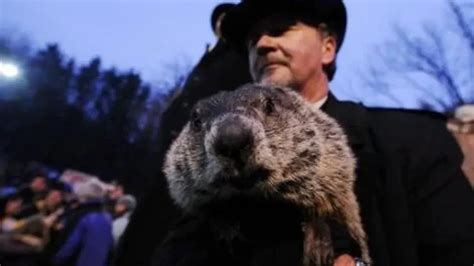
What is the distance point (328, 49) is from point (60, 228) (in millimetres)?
4963

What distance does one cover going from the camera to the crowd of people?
21.4 ft

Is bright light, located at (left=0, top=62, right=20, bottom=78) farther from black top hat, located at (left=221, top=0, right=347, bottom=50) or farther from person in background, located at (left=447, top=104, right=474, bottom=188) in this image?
black top hat, located at (left=221, top=0, right=347, bottom=50)

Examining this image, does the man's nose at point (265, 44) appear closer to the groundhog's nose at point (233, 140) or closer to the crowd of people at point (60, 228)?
the groundhog's nose at point (233, 140)

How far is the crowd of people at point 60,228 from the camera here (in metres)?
6.52

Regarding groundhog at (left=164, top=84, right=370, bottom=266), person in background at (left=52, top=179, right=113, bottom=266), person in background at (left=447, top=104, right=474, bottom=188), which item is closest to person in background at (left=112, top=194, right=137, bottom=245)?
person in background at (left=52, top=179, right=113, bottom=266)

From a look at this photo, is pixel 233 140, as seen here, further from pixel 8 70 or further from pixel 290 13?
pixel 8 70

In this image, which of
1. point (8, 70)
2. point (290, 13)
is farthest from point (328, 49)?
point (8, 70)

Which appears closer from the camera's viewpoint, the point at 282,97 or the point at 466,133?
the point at 282,97

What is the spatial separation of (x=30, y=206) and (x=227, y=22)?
6649 millimetres

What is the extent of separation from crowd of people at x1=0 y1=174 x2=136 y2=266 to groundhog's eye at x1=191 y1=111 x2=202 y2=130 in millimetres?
4215

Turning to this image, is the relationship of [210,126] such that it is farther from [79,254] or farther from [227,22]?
[79,254]

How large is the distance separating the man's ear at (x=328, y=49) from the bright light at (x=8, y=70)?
27195 mm

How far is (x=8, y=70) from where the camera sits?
1135 inches

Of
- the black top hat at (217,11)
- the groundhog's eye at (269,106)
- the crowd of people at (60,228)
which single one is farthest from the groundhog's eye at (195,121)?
the crowd of people at (60,228)
